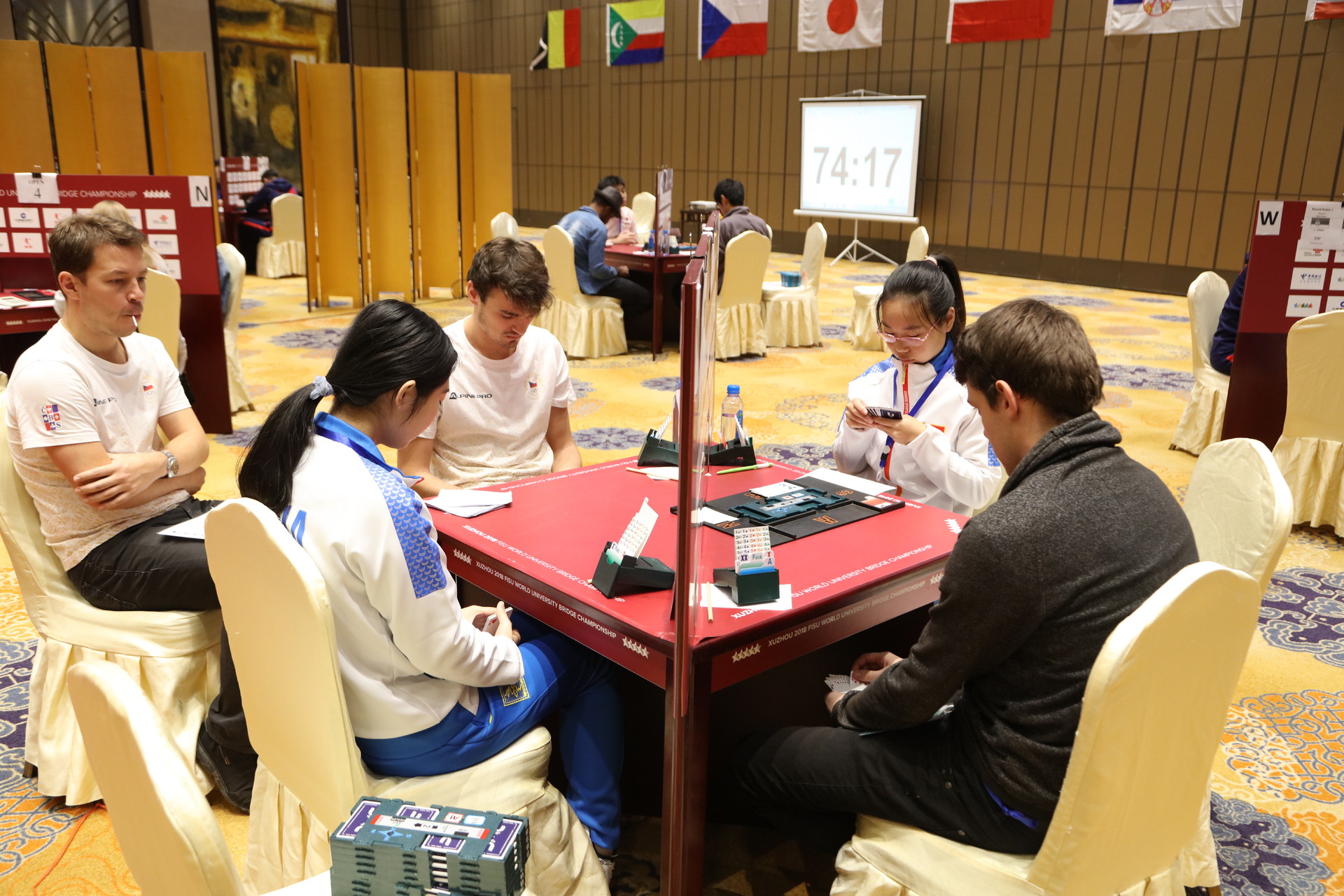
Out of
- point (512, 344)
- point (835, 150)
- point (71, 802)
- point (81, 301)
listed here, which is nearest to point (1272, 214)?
point (512, 344)

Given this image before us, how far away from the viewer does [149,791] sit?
1.01m

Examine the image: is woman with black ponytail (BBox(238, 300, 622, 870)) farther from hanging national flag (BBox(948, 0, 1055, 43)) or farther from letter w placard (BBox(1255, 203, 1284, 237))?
hanging national flag (BBox(948, 0, 1055, 43))

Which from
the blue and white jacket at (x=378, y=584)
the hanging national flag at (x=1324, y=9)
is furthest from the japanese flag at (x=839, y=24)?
the blue and white jacket at (x=378, y=584)

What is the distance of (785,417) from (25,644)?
402cm

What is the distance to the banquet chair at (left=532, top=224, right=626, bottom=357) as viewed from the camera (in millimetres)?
7484

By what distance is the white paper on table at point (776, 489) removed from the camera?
2.44 metres

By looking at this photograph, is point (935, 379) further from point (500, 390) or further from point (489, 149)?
point (489, 149)

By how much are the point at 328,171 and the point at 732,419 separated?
24.8ft

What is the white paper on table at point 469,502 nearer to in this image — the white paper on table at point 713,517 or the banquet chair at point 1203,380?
the white paper on table at point 713,517

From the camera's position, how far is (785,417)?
5.96 metres

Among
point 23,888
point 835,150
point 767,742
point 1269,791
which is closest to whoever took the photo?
point 767,742

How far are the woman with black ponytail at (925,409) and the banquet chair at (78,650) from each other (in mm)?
1805

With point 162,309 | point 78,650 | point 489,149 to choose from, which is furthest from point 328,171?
point 78,650

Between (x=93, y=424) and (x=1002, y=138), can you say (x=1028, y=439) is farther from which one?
(x=1002, y=138)
